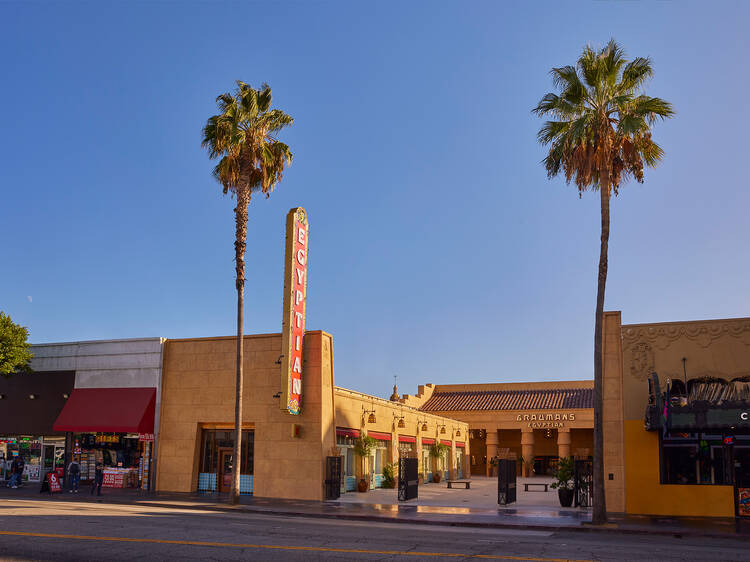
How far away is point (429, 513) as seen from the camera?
1012 inches

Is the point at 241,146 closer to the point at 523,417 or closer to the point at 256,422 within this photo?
the point at 256,422

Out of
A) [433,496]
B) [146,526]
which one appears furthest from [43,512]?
[433,496]

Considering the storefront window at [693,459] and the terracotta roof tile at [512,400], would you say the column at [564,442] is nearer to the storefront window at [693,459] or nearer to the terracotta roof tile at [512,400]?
the terracotta roof tile at [512,400]

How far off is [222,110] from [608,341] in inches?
785

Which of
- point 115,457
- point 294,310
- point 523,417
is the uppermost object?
point 294,310

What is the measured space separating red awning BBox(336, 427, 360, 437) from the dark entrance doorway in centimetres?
547

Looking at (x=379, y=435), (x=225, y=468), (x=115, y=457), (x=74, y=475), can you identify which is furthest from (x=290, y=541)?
(x=379, y=435)

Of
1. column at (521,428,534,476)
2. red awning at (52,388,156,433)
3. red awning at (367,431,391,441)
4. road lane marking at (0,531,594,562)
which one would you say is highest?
red awning at (52,388,156,433)

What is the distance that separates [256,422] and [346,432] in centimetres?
502

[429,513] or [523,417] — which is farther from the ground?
[523,417]

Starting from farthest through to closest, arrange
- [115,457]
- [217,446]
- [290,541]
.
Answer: [115,457] < [217,446] < [290,541]

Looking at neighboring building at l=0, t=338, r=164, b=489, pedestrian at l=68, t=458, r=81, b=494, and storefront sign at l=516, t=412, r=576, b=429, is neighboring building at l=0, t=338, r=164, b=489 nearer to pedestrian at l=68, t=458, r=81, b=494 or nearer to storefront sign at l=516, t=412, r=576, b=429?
pedestrian at l=68, t=458, r=81, b=494

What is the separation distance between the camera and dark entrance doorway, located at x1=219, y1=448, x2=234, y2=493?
109ft

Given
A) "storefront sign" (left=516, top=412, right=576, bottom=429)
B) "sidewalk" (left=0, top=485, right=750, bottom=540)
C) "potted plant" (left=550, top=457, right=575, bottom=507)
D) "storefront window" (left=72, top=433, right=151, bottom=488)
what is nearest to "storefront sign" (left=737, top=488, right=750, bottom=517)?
"sidewalk" (left=0, top=485, right=750, bottom=540)
